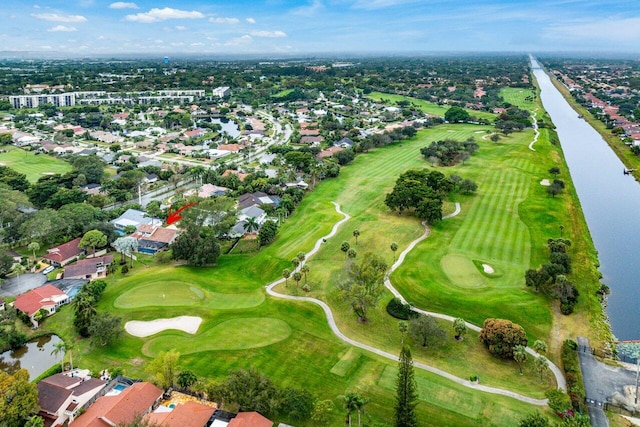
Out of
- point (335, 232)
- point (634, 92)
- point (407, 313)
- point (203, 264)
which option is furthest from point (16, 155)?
point (634, 92)

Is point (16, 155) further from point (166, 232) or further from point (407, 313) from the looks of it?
Result: point (407, 313)

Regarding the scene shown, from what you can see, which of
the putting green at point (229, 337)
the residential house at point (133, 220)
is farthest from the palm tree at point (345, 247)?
the residential house at point (133, 220)

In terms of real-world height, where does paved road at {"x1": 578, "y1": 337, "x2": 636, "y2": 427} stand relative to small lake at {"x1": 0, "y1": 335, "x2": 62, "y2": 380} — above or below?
above

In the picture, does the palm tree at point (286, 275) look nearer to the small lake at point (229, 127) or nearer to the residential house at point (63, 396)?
the residential house at point (63, 396)

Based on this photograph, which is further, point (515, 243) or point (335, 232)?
point (335, 232)

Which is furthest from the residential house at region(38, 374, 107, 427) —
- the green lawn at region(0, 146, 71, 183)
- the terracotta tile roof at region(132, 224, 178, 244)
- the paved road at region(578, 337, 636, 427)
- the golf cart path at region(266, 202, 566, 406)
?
the green lawn at region(0, 146, 71, 183)

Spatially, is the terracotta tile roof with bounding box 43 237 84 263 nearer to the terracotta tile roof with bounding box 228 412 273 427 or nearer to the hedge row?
the terracotta tile roof with bounding box 228 412 273 427
